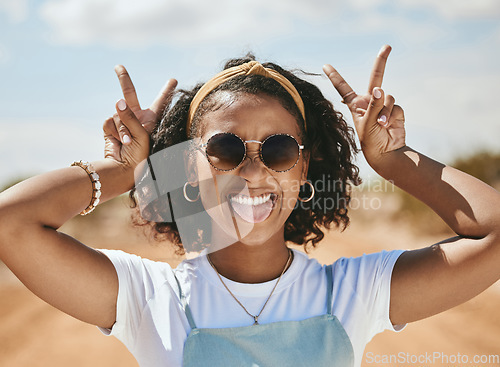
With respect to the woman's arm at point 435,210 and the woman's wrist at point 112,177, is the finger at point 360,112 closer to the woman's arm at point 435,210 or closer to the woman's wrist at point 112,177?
the woman's arm at point 435,210

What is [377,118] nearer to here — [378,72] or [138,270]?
[378,72]

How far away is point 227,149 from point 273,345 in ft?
2.96

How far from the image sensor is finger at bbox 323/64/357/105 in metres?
2.96

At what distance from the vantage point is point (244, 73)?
2.80m

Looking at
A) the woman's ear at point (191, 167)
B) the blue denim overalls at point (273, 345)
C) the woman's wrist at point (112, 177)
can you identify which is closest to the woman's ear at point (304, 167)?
the woman's ear at point (191, 167)

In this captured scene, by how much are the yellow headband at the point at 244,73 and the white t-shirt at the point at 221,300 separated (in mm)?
833

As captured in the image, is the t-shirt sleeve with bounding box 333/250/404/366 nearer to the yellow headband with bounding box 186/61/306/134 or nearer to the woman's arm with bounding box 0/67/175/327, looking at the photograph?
the yellow headband with bounding box 186/61/306/134

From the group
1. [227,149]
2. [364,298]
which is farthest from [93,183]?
[364,298]

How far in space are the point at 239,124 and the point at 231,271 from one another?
28.7 inches

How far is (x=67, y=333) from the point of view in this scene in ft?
27.7

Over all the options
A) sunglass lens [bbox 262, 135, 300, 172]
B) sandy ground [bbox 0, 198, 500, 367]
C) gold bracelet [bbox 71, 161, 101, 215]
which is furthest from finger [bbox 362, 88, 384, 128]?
sandy ground [bbox 0, 198, 500, 367]

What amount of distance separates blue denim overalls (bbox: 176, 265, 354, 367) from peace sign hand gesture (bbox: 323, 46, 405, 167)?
93 cm

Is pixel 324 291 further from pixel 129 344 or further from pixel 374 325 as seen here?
pixel 129 344

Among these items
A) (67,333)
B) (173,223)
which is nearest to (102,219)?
(67,333)
